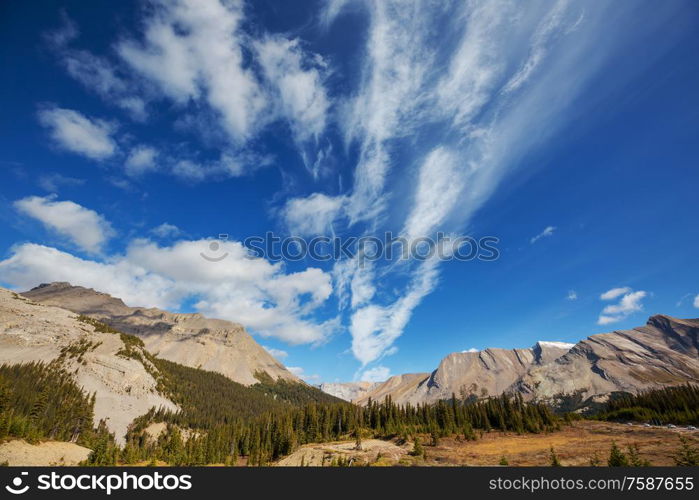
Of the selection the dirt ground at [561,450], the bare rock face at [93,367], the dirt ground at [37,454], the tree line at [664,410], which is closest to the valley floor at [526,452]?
the dirt ground at [561,450]

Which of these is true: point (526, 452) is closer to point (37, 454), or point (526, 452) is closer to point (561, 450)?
point (561, 450)

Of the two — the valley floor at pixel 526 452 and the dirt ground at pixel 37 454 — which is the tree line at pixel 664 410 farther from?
the dirt ground at pixel 37 454

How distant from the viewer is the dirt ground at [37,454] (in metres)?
53.9

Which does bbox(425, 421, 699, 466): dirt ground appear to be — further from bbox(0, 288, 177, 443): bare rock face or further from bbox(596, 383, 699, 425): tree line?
bbox(0, 288, 177, 443): bare rock face

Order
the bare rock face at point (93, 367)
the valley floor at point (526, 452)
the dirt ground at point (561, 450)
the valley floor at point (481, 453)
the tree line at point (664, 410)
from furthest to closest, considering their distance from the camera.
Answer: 1. the bare rock face at point (93, 367)
2. the tree line at point (664, 410)
3. the valley floor at point (481, 453)
4. the valley floor at point (526, 452)
5. the dirt ground at point (561, 450)

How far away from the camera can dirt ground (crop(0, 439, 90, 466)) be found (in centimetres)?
5388

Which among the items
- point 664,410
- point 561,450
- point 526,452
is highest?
point 664,410

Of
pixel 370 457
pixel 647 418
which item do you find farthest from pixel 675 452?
pixel 647 418

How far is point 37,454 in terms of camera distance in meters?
59.8

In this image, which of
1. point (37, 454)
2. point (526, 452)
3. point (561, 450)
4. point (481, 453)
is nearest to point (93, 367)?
point (37, 454)

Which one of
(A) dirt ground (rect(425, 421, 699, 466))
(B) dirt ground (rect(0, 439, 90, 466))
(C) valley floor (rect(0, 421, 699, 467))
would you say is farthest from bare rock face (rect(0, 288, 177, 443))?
(A) dirt ground (rect(425, 421, 699, 466))

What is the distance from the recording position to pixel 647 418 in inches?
4444
